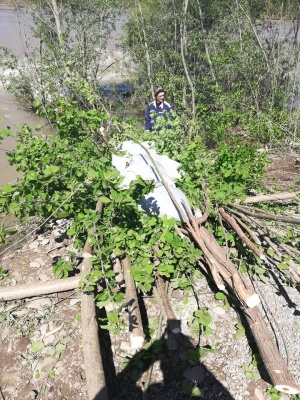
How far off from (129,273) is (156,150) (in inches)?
69.4

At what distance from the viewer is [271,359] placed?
7.02ft

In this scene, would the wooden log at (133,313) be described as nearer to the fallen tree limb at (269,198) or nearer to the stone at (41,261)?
the stone at (41,261)

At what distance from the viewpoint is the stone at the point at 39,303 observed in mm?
2945

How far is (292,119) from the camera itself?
7.38m

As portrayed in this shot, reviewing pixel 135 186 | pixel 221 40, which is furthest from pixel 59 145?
pixel 221 40

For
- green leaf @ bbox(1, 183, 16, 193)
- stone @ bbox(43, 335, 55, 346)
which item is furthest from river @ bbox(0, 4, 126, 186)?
stone @ bbox(43, 335, 55, 346)

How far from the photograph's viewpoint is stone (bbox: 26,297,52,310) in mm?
2945

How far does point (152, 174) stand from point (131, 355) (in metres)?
1.69

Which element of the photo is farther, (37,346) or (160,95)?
(160,95)

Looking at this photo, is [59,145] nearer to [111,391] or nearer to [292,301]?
[111,391]

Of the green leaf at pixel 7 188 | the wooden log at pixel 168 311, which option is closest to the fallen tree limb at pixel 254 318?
the wooden log at pixel 168 311

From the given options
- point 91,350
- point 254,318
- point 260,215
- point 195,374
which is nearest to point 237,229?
point 260,215

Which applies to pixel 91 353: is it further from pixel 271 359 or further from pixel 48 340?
pixel 271 359

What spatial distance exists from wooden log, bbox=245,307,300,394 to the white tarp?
1.12 meters
